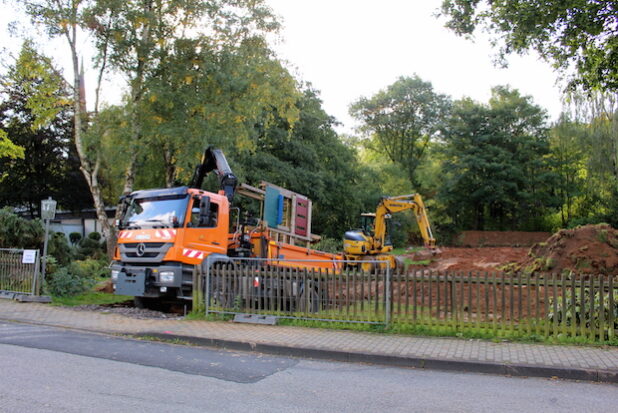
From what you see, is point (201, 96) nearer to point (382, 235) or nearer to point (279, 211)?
point (279, 211)

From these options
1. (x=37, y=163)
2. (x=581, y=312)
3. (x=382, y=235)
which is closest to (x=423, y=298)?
(x=581, y=312)

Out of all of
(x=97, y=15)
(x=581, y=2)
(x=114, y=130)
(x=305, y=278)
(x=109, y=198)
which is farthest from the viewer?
(x=109, y=198)

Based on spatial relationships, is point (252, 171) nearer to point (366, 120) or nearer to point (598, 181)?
point (598, 181)

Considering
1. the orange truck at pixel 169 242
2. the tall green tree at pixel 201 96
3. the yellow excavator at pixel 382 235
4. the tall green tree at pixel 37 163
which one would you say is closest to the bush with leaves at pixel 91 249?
the tall green tree at pixel 37 163

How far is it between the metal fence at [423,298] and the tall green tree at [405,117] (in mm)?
49746

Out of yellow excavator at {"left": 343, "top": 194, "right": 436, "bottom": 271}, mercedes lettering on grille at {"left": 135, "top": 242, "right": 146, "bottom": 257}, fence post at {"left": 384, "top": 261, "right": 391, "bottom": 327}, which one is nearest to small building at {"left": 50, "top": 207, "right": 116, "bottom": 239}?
yellow excavator at {"left": 343, "top": 194, "right": 436, "bottom": 271}

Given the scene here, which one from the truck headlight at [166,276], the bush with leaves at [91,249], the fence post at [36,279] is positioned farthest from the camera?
the bush with leaves at [91,249]

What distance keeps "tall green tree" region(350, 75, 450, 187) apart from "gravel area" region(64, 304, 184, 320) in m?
49.1

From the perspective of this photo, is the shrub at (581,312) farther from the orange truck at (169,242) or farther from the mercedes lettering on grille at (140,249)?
the mercedes lettering on grille at (140,249)

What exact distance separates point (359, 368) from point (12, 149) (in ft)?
59.0

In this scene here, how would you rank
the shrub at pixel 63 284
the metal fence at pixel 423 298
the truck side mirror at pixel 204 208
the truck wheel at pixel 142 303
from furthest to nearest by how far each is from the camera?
1. the shrub at pixel 63 284
2. the truck wheel at pixel 142 303
3. the truck side mirror at pixel 204 208
4. the metal fence at pixel 423 298

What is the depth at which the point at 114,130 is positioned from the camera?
61.4ft

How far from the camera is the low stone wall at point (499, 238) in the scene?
48125 millimetres

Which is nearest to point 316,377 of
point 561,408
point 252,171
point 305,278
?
point 561,408
